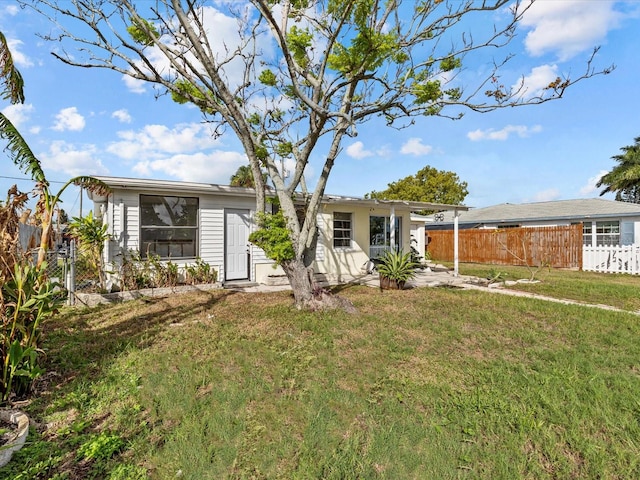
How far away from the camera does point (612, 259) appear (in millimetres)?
13805

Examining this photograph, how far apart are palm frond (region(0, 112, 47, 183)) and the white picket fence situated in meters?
18.5

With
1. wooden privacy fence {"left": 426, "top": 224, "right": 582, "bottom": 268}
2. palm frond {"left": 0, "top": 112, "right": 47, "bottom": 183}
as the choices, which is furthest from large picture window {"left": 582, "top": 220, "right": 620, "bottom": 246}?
palm frond {"left": 0, "top": 112, "right": 47, "bottom": 183}

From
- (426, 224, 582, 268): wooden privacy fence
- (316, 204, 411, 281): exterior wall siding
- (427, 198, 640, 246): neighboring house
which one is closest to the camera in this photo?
(316, 204, 411, 281): exterior wall siding

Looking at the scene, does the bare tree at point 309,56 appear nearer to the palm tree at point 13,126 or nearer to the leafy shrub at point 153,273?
the palm tree at point 13,126

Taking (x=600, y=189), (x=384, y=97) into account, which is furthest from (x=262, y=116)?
(x=600, y=189)

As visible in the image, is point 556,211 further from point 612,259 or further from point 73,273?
point 73,273

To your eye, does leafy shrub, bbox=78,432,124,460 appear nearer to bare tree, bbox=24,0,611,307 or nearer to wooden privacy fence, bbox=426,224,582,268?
bare tree, bbox=24,0,611,307

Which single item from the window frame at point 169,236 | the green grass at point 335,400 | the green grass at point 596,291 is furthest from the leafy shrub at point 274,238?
the green grass at point 596,291

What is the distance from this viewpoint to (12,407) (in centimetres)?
315

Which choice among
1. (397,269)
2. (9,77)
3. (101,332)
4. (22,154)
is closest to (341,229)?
(397,269)

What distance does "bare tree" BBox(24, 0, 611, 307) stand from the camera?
669 centimetres

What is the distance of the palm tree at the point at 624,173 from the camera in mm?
21522

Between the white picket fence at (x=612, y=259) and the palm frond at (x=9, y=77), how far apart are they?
18759mm

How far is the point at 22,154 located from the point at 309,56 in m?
5.99
